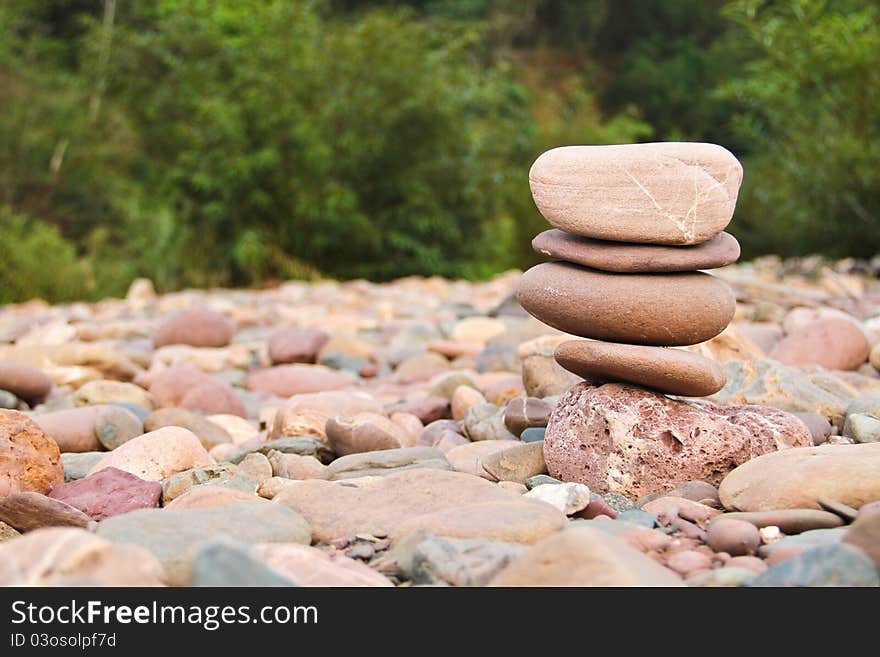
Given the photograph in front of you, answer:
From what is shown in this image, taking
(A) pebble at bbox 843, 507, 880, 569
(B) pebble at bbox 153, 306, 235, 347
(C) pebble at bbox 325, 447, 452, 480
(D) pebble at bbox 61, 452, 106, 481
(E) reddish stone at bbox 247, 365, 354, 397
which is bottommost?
(B) pebble at bbox 153, 306, 235, 347

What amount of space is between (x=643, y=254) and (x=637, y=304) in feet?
0.50

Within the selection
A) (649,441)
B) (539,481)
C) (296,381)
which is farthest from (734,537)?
(296,381)

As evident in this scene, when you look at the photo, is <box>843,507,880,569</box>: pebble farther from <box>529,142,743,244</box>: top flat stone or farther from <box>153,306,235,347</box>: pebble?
<box>153,306,235,347</box>: pebble

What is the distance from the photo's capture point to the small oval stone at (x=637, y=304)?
2.99 metres

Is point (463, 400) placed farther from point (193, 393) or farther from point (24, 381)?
point (24, 381)

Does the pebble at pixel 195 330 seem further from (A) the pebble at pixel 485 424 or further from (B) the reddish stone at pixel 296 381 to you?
(A) the pebble at pixel 485 424

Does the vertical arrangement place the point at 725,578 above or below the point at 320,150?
above

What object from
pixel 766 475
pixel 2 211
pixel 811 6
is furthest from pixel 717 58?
pixel 766 475

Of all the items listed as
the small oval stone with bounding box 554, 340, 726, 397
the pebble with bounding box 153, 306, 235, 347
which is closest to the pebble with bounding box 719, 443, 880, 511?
the small oval stone with bounding box 554, 340, 726, 397

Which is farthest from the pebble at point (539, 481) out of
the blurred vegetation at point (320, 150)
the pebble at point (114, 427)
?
the blurred vegetation at point (320, 150)

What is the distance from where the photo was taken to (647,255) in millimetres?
3000

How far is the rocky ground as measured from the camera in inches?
80.0

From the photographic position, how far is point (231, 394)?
15.9 ft
